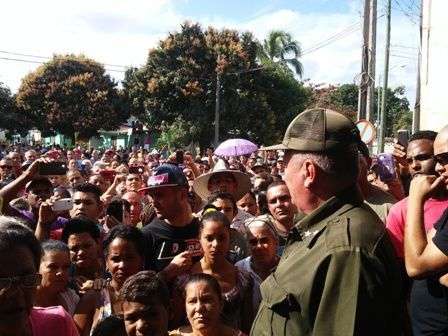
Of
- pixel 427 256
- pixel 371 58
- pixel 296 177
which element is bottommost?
pixel 427 256

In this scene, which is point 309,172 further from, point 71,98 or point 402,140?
point 71,98

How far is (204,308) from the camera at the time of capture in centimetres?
303

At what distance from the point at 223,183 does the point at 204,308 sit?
2.76 meters

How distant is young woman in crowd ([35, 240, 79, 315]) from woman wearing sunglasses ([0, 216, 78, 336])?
131 centimetres

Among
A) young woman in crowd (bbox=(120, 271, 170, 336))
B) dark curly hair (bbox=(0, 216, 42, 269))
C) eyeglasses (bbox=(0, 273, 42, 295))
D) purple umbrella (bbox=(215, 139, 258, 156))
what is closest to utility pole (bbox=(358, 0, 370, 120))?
purple umbrella (bbox=(215, 139, 258, 156))

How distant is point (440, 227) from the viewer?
2418 mm

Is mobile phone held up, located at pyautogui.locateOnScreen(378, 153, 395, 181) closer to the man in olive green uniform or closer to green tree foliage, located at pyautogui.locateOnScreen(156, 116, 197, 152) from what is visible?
the man in olive green uniform

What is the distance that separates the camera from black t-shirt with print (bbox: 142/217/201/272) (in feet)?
11.6

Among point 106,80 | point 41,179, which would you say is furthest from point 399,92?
point 41,179

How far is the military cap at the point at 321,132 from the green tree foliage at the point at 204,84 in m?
26.3

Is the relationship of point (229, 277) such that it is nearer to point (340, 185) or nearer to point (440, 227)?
point (440, 227)

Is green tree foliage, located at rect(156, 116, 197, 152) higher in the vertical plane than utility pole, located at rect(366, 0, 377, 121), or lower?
lower

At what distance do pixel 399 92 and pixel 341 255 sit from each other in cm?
6646

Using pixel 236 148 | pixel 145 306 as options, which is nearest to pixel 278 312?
pixel 145 306
